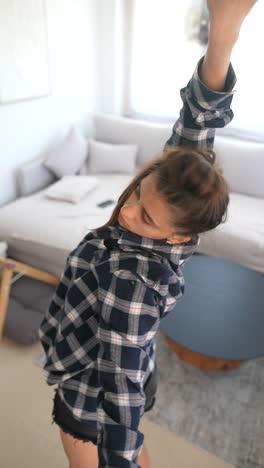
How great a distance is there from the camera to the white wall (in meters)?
2.51

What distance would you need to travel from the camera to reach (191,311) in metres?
1.64

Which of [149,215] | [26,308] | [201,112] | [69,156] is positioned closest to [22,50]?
[69,156]

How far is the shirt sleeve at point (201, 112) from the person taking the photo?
722 mm

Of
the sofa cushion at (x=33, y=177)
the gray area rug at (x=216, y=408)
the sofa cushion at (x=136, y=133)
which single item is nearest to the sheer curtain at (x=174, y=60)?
the sofa cushion at (x=136, y=133)

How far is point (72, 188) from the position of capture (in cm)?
249

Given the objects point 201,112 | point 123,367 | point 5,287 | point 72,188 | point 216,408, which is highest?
point 201,112

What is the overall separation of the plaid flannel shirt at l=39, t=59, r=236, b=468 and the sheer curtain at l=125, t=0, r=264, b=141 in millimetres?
2274

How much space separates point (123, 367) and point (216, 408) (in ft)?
3.83

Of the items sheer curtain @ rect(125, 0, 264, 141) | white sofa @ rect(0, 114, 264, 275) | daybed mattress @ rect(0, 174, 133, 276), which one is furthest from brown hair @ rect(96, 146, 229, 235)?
sheer curtain @ rect(125, 0, 264, 141)

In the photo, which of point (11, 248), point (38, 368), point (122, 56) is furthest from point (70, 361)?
point (122, 56)

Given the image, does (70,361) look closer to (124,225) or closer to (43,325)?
(43,325)

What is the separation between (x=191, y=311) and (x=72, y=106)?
216 cm

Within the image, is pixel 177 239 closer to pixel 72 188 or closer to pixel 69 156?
pixel 72 188

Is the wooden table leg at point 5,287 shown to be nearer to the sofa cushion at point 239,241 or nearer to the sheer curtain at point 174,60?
the sofa cushion at point 239,241
